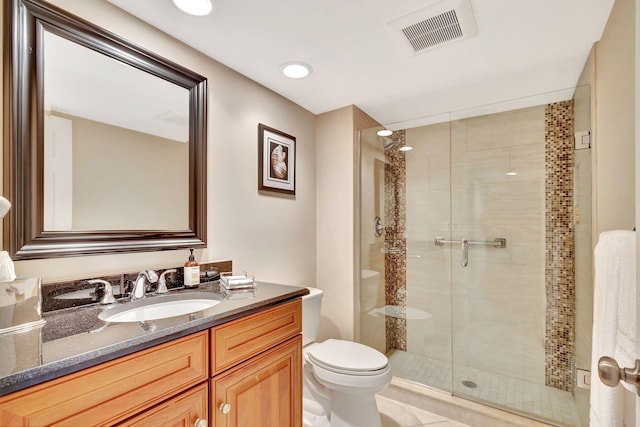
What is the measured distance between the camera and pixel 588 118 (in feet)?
5.94

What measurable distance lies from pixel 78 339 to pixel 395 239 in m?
2.30

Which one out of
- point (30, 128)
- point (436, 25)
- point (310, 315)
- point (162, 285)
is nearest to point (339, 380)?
point (310, 315)

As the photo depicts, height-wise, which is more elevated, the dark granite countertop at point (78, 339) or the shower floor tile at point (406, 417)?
the dark granite countertop at point (78, 339)

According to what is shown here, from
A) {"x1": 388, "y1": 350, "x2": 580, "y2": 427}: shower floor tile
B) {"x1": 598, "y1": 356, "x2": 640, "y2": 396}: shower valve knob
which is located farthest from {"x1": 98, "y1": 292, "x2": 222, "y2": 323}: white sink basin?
{"x1": 388, "y1": 350, "x2": 580, "y2": 427}: shower floor tile

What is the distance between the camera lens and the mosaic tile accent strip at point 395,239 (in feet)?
8.85

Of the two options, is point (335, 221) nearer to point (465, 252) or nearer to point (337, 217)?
point (337, 217)

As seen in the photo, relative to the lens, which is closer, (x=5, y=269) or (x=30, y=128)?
(x=5, y=269)

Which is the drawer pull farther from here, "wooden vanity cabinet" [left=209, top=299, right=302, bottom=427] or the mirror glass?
the mirror glass

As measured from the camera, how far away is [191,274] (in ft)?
4.85

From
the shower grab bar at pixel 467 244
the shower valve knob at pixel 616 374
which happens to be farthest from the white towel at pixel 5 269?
the shower grab bar at pixel 467 244

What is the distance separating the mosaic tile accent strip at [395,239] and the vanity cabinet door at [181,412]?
1956 millimetres

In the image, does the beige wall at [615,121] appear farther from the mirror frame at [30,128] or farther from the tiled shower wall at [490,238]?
the mirror frame at [30,128]

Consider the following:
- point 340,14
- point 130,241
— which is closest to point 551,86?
point 340,14

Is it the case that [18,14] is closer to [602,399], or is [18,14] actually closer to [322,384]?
[322,384]
